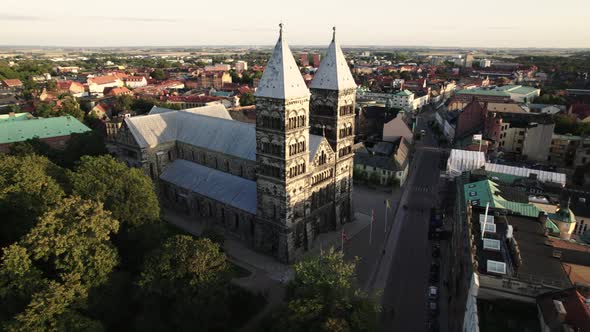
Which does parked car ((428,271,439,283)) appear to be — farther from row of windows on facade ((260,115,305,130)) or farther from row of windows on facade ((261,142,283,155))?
row of windows on facade ((260,115,305,130))

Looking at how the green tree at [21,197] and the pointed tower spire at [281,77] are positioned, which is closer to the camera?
the green tree at [21,197]

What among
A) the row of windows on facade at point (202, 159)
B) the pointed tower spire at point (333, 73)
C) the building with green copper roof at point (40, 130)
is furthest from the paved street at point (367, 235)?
the building with green copper roof at point (40, 130)

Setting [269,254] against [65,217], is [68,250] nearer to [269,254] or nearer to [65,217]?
[65,217]

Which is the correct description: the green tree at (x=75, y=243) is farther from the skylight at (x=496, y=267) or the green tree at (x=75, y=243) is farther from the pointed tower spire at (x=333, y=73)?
the skylight at (x=496, y=267)

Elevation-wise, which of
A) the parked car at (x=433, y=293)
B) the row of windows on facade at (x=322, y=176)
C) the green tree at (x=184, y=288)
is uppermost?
the row of windows on facade at (x=322, y=176)

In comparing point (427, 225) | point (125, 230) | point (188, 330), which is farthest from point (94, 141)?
point (427, 225)

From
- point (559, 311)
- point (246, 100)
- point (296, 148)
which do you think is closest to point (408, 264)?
point (296, 148)

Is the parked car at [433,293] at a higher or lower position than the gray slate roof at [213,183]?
lower
